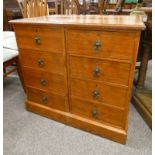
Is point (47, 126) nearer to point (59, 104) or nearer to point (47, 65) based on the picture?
point (59, 104)

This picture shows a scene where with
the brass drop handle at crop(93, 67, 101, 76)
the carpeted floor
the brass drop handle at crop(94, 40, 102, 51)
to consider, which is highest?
the brass drop handle at crop(94, 40, 102, 51)

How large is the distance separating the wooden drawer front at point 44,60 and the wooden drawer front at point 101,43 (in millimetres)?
144

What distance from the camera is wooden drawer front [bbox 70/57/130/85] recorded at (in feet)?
3.50

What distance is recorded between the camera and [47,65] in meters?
1.35

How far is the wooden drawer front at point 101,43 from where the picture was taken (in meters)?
0.99

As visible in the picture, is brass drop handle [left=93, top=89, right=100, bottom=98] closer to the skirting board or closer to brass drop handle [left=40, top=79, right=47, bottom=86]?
the skirting board

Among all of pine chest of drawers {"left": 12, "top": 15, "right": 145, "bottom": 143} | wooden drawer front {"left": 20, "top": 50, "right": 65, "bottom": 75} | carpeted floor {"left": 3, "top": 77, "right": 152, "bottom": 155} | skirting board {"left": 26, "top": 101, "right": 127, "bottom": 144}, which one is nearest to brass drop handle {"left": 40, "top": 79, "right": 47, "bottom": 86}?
pine chest of drawers {"left": 12, "top": 15, "right": 145, "bottom": 143}

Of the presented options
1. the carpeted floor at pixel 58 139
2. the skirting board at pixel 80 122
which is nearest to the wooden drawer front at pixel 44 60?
the skirting board at pixel 80 122

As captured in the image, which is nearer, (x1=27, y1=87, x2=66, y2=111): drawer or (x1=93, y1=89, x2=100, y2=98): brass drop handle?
(x1=93, y1=89, x2=100, y2=98): brass drop handle

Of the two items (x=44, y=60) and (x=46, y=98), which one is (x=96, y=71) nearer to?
(x=44, y=60)

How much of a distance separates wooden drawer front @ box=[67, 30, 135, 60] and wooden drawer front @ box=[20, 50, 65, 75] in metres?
0.14

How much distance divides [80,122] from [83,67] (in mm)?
508

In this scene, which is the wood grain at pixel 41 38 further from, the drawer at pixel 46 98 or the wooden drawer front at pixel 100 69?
the drawer at pixel 46 98

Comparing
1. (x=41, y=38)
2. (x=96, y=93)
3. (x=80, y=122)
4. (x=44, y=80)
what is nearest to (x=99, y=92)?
(x=96, y=93)
